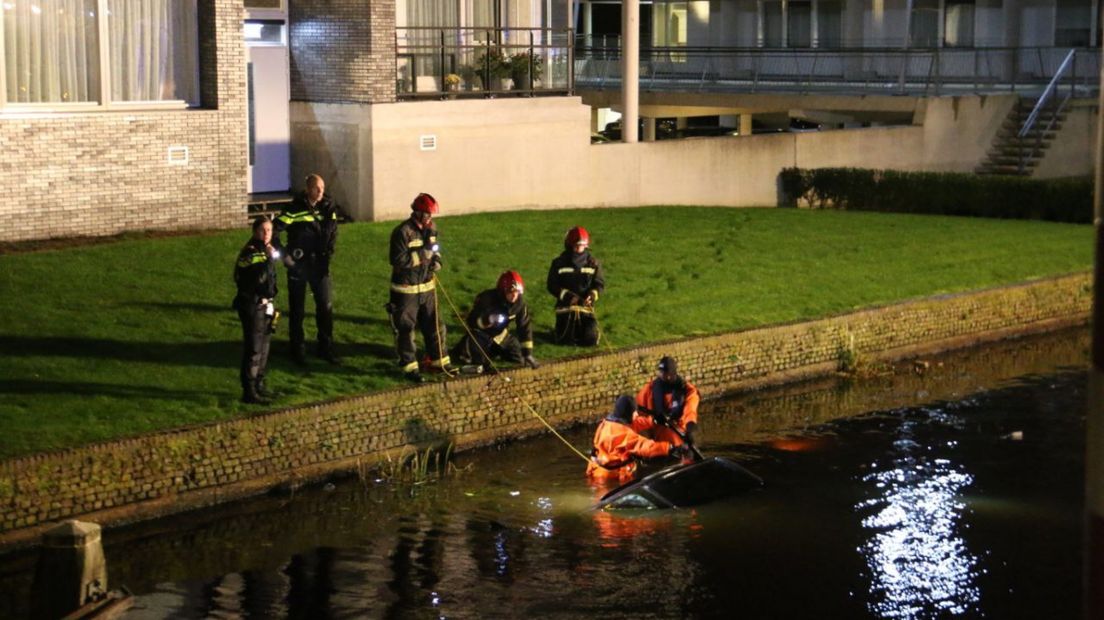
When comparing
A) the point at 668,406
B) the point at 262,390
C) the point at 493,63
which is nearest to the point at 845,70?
the point at 493,63

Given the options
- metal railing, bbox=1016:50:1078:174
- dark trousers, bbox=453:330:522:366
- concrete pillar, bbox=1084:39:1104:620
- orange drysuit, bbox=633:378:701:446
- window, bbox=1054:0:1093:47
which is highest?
window, bbox=1054:0:1093:47

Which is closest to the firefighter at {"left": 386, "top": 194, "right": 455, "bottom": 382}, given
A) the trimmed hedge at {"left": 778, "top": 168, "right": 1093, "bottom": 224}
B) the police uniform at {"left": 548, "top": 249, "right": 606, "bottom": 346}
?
the police uniform at {"left": 548, "top": 249, "right": 606, "bottom": 346}

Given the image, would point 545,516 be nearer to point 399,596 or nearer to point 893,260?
point 399,596

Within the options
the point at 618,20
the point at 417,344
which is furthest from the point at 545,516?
the point at 618,20

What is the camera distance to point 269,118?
26.7 m

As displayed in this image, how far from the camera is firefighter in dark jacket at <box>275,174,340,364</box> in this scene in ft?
56.3

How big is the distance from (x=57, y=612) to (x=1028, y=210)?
2414 centimetres

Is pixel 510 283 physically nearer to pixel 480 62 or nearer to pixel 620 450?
pixel 620 450

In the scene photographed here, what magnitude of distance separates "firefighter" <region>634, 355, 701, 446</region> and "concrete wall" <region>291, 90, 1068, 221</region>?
33.6ft

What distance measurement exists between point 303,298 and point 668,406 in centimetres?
392

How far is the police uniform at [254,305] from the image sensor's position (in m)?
15.7

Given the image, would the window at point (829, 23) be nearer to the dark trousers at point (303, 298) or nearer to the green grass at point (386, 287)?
the green grass at point (386, 287)

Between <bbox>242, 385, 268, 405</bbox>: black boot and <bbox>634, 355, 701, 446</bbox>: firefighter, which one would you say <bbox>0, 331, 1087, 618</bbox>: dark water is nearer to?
<bbox>634, 355, 701, 446</bbox>: firefighter

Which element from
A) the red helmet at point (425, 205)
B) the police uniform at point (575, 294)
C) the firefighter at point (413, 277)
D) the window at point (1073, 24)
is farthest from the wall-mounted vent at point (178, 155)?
the window at point (1073, 24)
